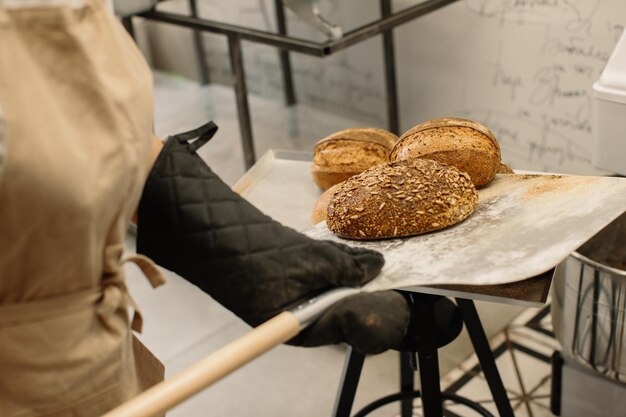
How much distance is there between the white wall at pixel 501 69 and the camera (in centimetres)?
241

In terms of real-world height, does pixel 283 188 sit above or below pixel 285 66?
above

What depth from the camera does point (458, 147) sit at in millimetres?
1266

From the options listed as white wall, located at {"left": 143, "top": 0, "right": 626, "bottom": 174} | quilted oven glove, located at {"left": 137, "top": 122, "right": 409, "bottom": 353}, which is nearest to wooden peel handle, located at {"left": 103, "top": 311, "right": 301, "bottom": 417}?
quilted oven glove, located at {"left": 137, "top": 122, "right": 409, "bottom": 353}

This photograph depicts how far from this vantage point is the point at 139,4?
104 inches

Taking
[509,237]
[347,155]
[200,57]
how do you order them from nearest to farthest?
[509,237] < [347,155] < [200,57]

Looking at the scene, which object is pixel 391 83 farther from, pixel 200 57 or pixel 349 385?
pixel 200 57

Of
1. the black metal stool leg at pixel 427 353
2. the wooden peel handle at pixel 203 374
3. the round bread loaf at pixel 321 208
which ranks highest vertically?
the wooden peel handle at pixel 203 374

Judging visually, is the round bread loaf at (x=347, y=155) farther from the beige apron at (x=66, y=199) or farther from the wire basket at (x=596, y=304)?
the beige apron at (x=66, y=199)

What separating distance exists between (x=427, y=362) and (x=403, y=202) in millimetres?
246

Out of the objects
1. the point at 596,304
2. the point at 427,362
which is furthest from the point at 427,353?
the point at 596,304

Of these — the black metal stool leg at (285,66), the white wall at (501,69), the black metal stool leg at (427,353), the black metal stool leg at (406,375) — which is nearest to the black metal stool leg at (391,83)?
the white wall at (501,69)

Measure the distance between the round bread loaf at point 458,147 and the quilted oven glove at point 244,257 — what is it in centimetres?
40

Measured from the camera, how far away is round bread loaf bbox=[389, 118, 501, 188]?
1.25m

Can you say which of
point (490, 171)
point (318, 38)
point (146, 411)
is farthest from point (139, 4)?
point (146, 411)
